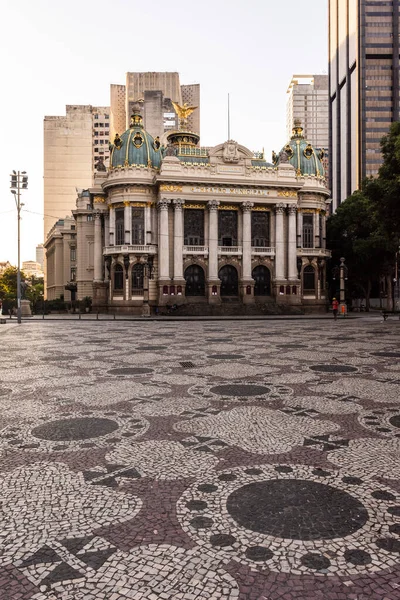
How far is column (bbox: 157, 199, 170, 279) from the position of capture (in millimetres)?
49984

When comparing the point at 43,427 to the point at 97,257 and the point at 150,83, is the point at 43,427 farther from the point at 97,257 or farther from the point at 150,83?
the point at 150,83

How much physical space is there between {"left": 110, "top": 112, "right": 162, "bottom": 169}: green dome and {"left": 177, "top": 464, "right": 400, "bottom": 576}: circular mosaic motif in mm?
51329

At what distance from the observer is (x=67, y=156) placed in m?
116

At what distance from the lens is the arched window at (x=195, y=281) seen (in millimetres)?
51906

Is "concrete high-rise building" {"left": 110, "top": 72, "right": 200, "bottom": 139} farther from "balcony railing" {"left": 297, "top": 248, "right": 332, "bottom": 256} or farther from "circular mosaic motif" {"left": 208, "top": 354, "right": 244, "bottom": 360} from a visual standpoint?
"circular mosaic motif" {"left": 208, "top": 354, "right": 244, "bottom": 360}

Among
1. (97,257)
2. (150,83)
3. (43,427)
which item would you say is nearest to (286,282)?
(97,257)

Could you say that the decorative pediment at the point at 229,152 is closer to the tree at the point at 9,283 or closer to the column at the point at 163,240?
the column at the point at 163,240

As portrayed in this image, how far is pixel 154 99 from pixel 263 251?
248 feet

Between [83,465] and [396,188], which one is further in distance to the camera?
[396,188]

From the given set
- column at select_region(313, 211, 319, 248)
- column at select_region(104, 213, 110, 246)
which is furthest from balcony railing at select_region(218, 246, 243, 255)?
column at select_region(104, 213, 110, 246)

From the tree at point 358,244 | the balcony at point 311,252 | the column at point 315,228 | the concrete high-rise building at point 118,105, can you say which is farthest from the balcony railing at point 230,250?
the concrete high-rise building at point 118,105

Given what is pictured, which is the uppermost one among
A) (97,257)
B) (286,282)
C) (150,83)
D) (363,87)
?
(150,83)

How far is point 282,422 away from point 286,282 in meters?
47.4

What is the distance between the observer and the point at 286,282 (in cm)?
5244
